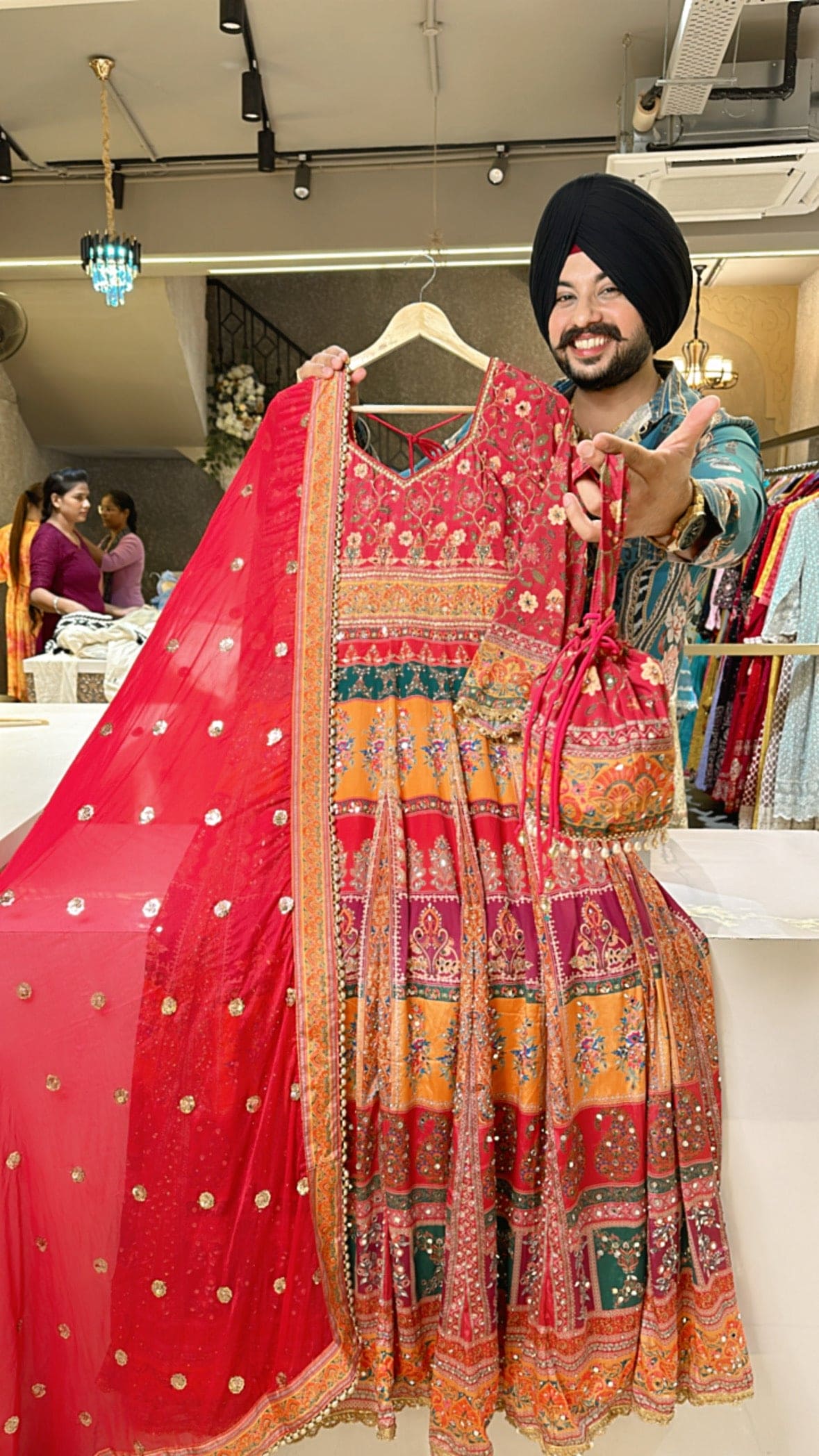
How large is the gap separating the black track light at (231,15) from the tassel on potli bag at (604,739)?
3.52 meters

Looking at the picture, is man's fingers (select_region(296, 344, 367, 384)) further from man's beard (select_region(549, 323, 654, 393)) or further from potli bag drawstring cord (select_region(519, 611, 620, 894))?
potli bag drawstring cord (select_region(519, 611, 620, 894))

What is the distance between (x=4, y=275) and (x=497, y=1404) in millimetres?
5945

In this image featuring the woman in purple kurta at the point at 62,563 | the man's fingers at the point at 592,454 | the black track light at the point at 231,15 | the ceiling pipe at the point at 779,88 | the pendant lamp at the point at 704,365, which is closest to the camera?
the man's fingers at the point at 592,454

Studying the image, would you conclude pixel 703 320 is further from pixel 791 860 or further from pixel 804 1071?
pixel 804 1071

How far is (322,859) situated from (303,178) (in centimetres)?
498

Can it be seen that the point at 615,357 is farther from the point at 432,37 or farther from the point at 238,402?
the point at 238,402

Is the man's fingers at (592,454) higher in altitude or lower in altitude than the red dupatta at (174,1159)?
higher

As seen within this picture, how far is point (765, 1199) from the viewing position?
50.3 inches

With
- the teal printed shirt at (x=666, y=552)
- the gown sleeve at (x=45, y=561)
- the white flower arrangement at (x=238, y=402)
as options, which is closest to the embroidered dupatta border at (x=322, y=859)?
the teal printed shirt at (x=666, y=552)

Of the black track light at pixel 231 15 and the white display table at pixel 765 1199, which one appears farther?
the black track light at pixel 231 15

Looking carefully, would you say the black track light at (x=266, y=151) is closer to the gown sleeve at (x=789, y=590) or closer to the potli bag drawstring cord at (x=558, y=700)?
the gown sleeve at (x=789, y=590)

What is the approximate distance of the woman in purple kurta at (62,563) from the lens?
4809 millimetres

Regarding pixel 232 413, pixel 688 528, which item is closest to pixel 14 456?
pixel 232 413

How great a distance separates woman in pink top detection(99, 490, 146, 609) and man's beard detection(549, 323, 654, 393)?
13.8 ft
